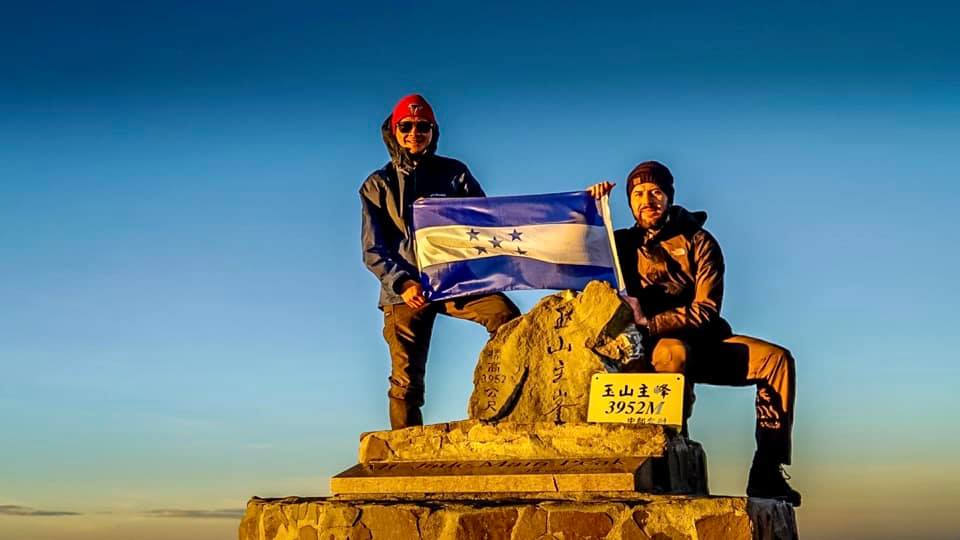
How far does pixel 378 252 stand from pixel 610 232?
5.96ft

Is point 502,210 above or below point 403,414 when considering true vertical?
above

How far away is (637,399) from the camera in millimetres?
8805

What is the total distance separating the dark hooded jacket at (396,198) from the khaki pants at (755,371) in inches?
88.1

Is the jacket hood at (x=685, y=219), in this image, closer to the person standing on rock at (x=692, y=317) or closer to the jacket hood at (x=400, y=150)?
the person standing on rock at (x=692, y=317)

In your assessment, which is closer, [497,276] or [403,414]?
[403,414]

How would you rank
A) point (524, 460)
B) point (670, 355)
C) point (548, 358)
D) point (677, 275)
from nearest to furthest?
point (524, 460)
point (670, 355)
point (548, 358)
point (677, 275)

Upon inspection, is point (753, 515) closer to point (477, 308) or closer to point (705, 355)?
point (705, 355)

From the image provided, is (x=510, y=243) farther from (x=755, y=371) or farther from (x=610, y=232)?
(x=755, y=371)

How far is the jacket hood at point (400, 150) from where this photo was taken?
33.4ft

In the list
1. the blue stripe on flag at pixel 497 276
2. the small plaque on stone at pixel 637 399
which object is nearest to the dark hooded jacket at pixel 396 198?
the blue stripe on flag at pixel 497 276

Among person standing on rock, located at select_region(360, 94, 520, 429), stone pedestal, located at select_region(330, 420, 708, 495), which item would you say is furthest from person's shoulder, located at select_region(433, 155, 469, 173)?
stone pedestal, located at select_region(330, 420, 708, 495)

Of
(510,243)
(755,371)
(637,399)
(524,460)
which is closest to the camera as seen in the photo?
(524,460)

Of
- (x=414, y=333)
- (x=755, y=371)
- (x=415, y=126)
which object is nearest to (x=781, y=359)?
(x=755, y=371)

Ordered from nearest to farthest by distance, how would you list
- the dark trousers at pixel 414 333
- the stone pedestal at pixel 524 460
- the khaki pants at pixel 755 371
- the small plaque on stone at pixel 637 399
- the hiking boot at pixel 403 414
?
1. the stone pedestal at pixel 524 460
2. the small plaque on stone at pixel 637 399
3. the khaki pants at pixel 755 371
4. the hiking boot at pixel 403 414
5. the dark trousers at pixel 414 333
